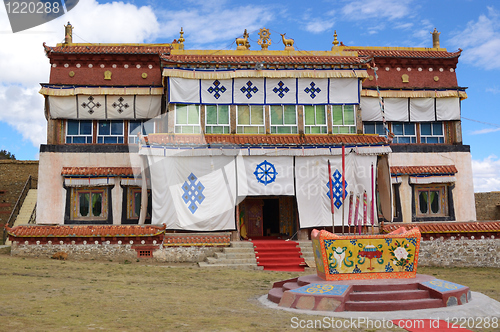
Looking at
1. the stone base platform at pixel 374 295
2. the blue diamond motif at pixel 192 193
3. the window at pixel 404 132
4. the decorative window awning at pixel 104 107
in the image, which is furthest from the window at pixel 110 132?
the stone base platform at pixel 374 295

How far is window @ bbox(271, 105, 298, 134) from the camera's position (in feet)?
65.5

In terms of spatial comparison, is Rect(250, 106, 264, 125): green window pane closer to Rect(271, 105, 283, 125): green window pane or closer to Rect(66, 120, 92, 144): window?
Rect(271, 105, 283, 125): green window pane

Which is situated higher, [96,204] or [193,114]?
[193,114]

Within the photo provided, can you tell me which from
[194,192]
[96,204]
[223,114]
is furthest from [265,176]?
[96,204]

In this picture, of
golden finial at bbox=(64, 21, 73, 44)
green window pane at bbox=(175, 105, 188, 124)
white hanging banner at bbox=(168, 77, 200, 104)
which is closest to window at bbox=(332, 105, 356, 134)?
white hanging banner at bbox=(168, 77, 200, 104)

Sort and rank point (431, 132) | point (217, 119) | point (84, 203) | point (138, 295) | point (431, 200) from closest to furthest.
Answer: point (138, 295) < point (217, 119) < point (84, 203) < point (431, 200) < point (431, 132)

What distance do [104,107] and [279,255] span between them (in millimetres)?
10787

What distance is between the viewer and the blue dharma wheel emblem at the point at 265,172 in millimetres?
18422

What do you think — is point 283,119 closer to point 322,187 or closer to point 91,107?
point 322,187

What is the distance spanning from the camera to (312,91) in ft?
66.3

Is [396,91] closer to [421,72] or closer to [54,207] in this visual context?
[421,72]

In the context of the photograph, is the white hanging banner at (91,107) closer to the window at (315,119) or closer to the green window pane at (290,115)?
the green window pane at (290,115)

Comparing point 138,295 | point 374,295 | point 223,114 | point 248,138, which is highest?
point 223,114

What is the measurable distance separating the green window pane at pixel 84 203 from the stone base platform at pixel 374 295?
43.9ft
